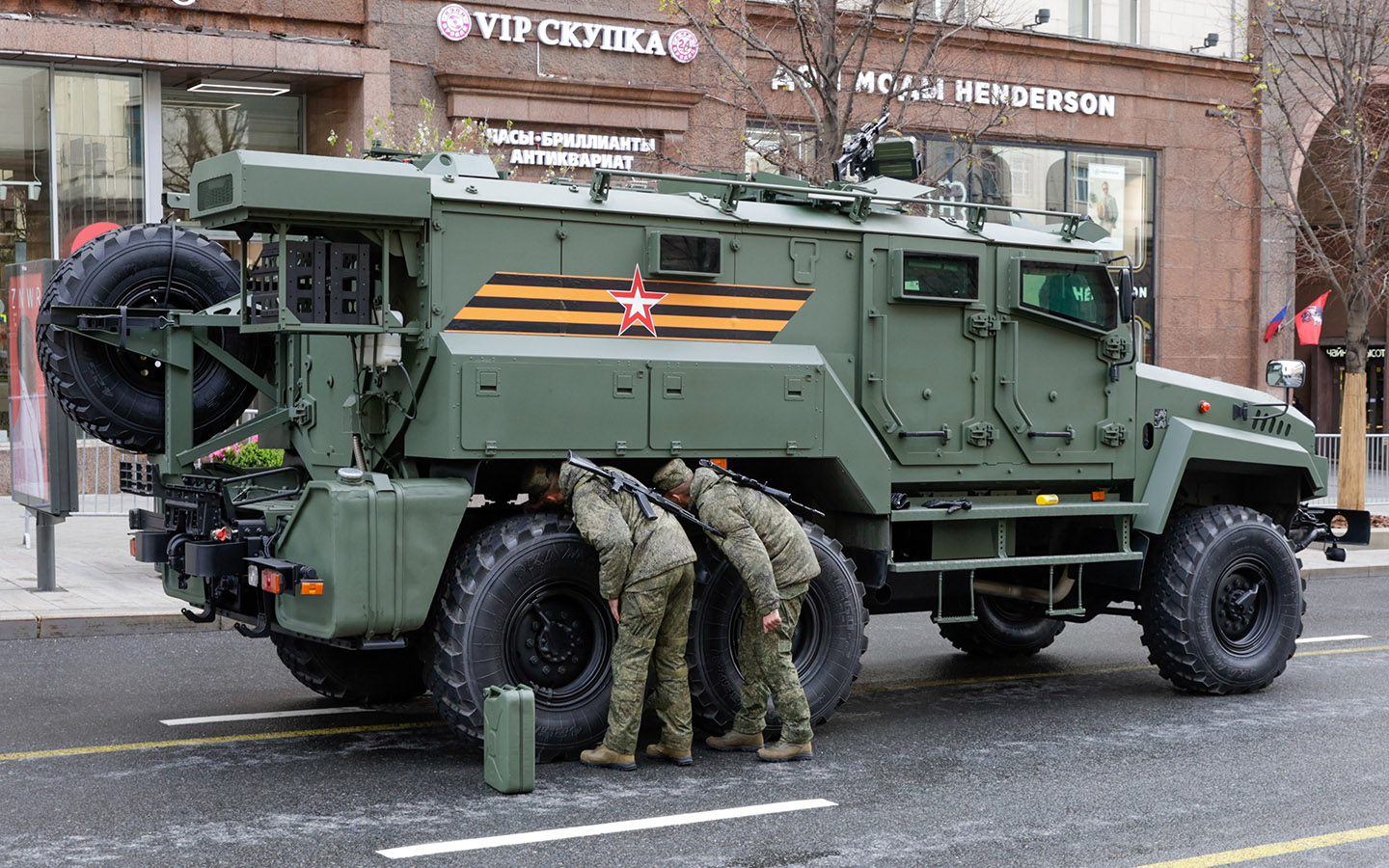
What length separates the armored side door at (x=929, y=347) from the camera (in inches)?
352

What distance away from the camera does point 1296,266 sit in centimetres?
2808

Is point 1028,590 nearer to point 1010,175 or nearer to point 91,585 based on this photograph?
point 91,585

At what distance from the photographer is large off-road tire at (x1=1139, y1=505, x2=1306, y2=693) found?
31.9 feet

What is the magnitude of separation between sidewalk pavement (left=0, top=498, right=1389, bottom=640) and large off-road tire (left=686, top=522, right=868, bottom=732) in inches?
198

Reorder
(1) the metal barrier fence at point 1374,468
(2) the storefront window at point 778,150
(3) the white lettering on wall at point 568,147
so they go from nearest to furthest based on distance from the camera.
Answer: (2) the storefront window at point 778,150 < (1) the metal barrier fence at point 1374,468 < (3) the white lettering on wall at point 568,147

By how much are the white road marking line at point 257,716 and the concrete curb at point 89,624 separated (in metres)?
2.76

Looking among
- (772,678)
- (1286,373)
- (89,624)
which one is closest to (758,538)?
(772,678)

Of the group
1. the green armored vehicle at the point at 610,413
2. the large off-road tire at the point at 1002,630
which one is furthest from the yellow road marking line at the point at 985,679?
the green armored vehicle at the point at 610,413

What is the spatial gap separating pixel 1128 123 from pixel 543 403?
2147 centimetres

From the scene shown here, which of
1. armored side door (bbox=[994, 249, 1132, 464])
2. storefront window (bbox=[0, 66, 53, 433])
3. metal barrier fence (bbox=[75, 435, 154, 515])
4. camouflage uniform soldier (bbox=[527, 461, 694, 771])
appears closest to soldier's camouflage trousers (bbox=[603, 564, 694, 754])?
camouflage uniform soldier (bbox=[527, 461, 694, 771])

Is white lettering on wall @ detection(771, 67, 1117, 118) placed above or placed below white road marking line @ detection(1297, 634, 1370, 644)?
above

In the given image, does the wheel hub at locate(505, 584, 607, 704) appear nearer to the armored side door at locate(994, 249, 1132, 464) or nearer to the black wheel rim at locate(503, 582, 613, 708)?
the black wheel rim at locate(503, 582, 613, 708)

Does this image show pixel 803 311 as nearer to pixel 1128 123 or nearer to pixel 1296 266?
pixel 1128 123

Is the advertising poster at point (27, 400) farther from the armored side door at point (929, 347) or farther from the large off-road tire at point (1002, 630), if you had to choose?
the large off-road tire at point (1002, 630)
